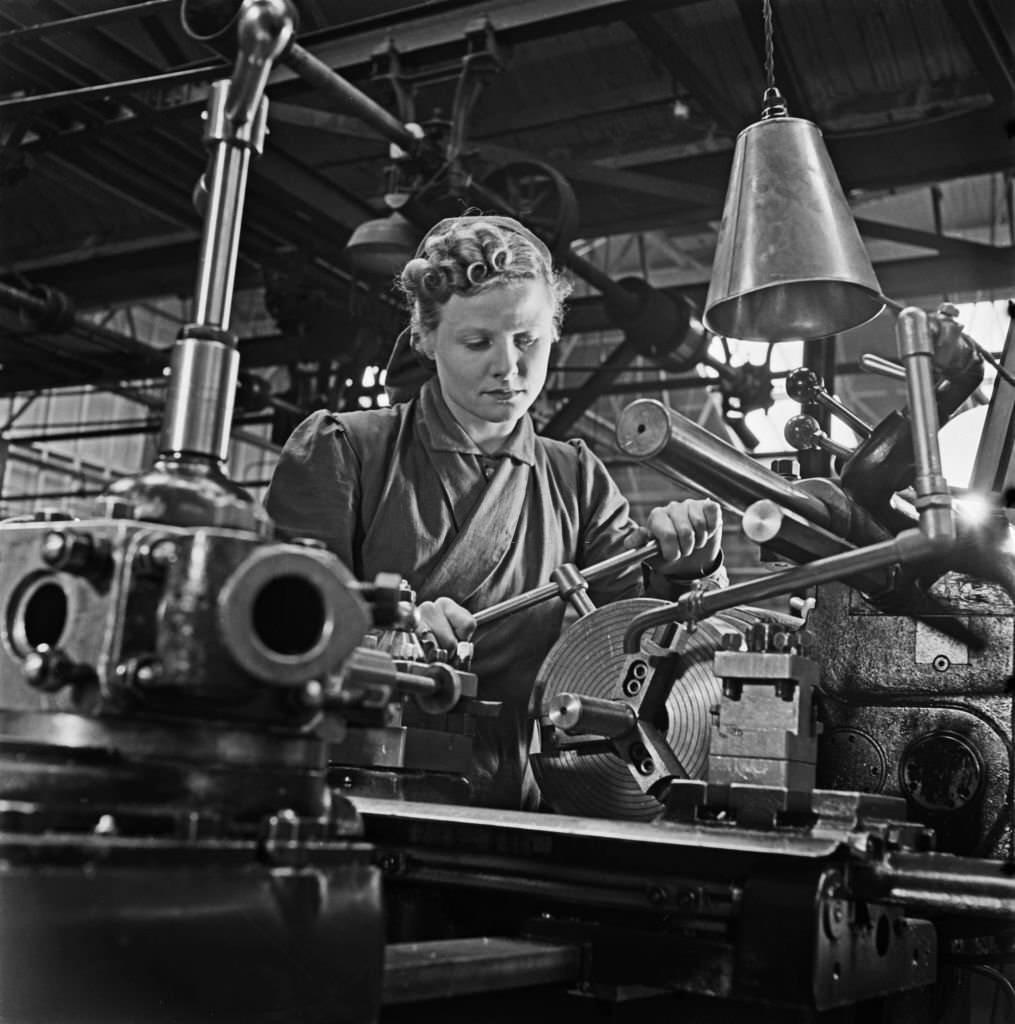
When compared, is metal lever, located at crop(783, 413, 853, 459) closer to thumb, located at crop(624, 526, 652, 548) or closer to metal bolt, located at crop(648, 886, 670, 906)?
thumb, located at crop(624, 526, 652, 548)

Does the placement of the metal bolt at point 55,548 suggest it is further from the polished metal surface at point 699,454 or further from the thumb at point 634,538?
the thumb at point 634,538

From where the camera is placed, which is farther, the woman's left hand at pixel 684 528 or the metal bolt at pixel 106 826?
Answer: the woman's left hand at pixel 684 528

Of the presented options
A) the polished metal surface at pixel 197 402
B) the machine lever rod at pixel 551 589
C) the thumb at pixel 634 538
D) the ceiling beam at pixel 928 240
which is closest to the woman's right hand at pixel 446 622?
the machine lever rod at pixel 551 589

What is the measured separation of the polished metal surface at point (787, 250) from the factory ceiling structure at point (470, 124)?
1307mm

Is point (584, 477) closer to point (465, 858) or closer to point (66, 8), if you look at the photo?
point (465, 858)

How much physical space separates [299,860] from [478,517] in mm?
841

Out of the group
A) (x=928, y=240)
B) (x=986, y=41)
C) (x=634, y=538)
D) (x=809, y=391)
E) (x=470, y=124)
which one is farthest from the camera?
(x=928, y=240)

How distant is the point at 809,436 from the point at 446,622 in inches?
14.3

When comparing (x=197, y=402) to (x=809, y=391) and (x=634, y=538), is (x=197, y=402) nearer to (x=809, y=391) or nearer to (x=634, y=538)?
(x=809, y=391)

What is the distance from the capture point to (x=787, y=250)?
1114 millimetres

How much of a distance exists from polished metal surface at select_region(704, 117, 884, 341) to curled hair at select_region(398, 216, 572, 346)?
25 centimetres

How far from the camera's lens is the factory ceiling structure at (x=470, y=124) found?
9.73 ft

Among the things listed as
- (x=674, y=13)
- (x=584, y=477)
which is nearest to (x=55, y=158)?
(x=674, y=13)

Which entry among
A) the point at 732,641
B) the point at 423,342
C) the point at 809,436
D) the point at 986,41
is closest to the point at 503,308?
the point at 423,342
